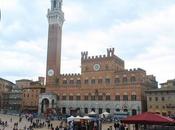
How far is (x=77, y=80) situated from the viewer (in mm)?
74625

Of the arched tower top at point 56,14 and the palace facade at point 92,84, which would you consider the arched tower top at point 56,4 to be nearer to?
the arched tower top at point 56,14

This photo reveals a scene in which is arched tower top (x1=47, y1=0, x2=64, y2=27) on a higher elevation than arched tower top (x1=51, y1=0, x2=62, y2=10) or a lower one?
lower

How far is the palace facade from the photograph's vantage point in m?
65.7

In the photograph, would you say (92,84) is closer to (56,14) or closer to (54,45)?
(54,45)

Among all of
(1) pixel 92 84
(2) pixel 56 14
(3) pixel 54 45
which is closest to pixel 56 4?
(2) pixel 56 14

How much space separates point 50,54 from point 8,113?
19985 mm

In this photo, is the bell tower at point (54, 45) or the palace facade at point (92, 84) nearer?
the palace facade at point (92, 84)

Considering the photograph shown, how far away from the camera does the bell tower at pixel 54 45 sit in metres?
77.8

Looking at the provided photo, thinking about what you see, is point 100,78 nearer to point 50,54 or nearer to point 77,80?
point 77,80

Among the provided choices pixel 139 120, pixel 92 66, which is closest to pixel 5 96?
pixel 92 66

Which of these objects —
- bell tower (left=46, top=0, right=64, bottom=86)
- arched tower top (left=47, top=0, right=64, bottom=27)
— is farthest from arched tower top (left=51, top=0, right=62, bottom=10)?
bell tower (left=46, top=0, right=64, bottom=86)

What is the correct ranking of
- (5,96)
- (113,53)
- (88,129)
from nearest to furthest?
(88,129) → (113,53) → (5,96)

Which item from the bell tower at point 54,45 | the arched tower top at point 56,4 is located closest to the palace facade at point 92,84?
the bell tower at point 54,45

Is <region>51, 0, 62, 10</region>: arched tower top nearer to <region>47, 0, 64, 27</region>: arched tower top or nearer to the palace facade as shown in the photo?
<region>47, 0, 64, 27</region>: arched tower top
